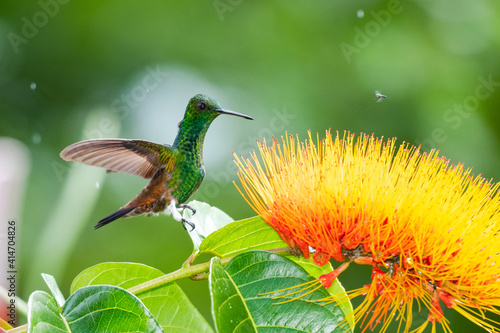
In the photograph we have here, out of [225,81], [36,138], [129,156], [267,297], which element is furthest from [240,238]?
[36,138]

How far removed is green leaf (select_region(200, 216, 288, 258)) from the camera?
1.33 metres

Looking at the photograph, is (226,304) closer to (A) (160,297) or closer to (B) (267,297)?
(B) (267,297)

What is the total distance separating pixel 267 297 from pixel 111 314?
0.32 m

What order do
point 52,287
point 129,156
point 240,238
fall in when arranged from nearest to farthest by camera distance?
point 52,287 < point 240,238 < point 129,156

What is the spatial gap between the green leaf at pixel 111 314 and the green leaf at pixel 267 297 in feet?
0.48

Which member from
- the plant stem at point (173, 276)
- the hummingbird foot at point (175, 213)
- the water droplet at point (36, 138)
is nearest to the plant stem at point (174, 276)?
the plant stem at point (173, 276)

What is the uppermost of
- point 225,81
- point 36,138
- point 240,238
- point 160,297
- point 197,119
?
point 225,81

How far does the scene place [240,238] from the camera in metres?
1.35

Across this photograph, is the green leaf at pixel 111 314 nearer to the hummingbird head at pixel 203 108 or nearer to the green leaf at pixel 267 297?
the green leaf at pixel 267 297

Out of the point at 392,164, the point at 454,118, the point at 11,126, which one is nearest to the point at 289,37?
the point at 454,118

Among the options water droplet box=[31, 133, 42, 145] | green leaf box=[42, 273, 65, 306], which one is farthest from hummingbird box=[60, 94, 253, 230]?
water droplet box=[31, 133, 42, 145]

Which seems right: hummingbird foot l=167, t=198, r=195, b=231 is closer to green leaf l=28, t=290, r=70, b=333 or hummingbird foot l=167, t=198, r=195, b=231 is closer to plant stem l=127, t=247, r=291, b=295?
plant stem l=127, t=247, r=291, b=295

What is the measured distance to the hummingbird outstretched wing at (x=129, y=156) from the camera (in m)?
1.51

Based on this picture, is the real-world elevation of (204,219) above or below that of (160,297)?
above
